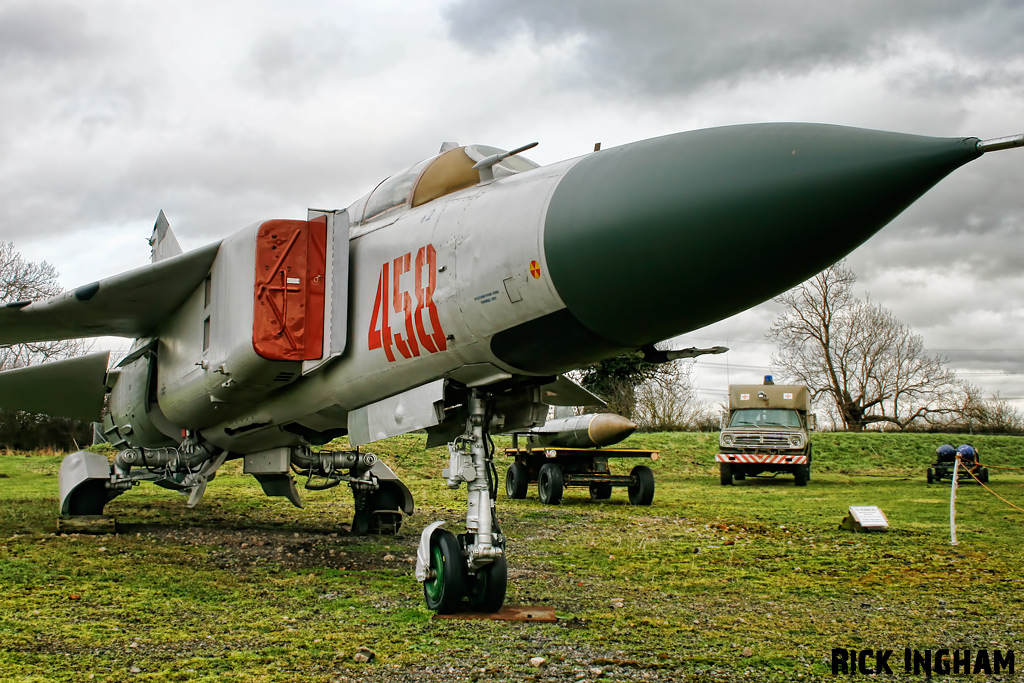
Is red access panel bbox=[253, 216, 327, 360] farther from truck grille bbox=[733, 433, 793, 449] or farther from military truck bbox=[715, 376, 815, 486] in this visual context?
truck grille bbox=[733, 433, 793, 449]

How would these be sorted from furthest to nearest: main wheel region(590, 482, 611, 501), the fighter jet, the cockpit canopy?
1. main wheel region(590, 482, 611, 501)
2. the cockpit canopy
3. the fighter jet

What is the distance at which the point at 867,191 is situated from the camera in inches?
118

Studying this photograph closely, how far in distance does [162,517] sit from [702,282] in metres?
9.01

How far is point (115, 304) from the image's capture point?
265 inches

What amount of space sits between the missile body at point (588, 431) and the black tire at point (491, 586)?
27.6 ft

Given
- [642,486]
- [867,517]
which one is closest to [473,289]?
[867,517]

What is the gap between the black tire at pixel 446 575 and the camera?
4.46 meters

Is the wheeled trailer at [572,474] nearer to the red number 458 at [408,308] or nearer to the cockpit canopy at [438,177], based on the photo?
the cockpit canopy at [438,177]

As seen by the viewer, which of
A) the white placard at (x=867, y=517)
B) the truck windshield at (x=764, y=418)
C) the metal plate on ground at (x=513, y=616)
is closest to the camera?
the metal plate on ground at (x=513, y=616)

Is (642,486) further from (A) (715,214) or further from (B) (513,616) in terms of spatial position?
(A) (715,214)

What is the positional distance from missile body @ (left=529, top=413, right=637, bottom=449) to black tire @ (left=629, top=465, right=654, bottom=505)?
27.0 inches

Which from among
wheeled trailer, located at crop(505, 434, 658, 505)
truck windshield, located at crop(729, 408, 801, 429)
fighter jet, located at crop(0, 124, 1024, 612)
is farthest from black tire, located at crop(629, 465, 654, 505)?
truck windshield, located at crop(729, 408, 801, 429)

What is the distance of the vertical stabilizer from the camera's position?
31.5ft

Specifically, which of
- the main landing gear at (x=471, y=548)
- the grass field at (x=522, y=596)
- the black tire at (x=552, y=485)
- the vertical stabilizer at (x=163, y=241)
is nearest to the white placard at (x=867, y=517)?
the grass field at (x=522, y=596)
